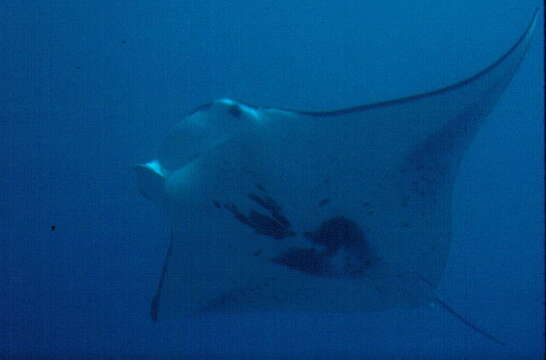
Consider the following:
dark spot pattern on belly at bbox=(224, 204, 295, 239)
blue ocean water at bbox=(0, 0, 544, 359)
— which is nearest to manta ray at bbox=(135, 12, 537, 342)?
dark spot pattern on belly at bbox=(224, 204, 295, 239)

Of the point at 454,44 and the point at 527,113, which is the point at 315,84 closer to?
the point at 454,44

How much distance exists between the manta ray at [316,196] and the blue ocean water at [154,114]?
1727mm

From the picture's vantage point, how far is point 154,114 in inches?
125

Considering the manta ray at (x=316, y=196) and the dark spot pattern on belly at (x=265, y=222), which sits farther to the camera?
the dark spot pattern on belly at (x=265, y=222)

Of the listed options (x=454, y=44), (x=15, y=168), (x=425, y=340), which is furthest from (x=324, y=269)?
(x=15, y=168)

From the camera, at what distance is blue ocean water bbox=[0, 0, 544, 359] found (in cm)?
304

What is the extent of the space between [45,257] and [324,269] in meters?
2.56

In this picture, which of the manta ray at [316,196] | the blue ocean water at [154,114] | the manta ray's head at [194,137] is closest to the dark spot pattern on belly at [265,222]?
the manta ray at [316,196]

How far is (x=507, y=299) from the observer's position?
342cm

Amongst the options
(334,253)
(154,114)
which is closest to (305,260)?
(334,253)

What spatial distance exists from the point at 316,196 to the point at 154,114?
6.96ft

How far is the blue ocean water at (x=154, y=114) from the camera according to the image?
304 centimetres

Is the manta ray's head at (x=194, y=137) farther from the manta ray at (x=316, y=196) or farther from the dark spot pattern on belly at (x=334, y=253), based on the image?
the dark spot pattern on belly at (x=334, y=253)

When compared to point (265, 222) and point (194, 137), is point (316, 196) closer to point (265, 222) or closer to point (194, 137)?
point (265, 222)
